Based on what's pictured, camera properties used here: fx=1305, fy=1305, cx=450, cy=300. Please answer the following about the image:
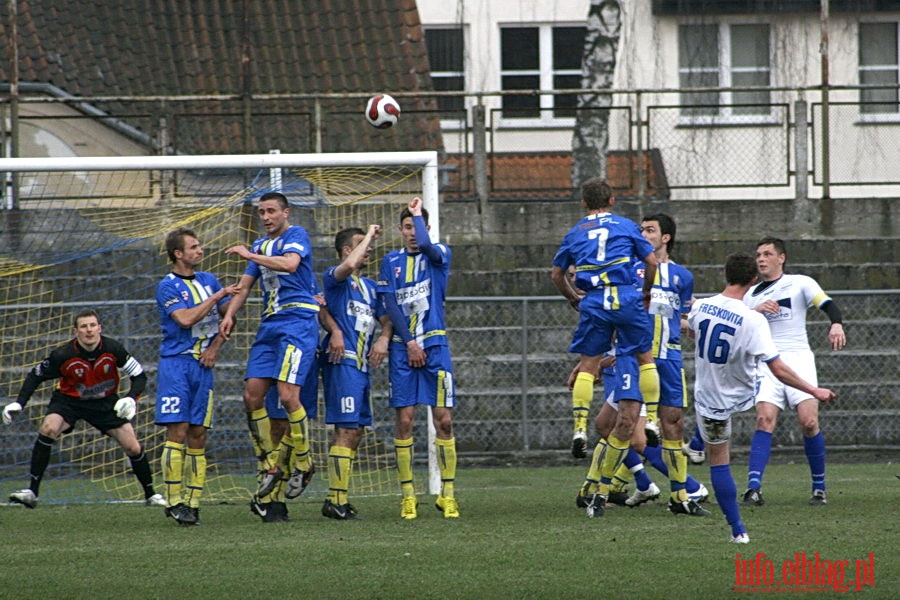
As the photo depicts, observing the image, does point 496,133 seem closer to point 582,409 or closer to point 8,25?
point 8,25

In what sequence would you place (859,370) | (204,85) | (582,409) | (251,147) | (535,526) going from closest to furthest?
(535,526) < (582,409) < (859,370) < (251,147) < (204,85)

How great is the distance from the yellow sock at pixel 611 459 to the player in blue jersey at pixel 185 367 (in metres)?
2.81

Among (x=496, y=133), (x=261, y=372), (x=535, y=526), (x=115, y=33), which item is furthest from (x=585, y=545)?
(x=115, y=33)

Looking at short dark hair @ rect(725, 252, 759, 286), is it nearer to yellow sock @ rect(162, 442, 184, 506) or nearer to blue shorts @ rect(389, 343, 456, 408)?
blue shorts @ rect(389, 343, 456, 408)

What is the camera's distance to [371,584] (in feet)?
21.2

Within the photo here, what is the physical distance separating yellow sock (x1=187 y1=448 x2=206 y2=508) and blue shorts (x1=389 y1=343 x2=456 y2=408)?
146 centimetres

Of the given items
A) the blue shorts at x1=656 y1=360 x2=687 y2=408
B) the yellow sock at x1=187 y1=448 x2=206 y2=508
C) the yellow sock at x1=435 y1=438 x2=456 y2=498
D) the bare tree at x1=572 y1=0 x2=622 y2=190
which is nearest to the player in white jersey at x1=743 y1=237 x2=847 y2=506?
the blue shorts at x1=656 y1=360 x2=687 y2=408

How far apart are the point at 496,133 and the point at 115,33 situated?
21.6 ft

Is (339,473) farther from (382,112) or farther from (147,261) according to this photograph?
(147,261)

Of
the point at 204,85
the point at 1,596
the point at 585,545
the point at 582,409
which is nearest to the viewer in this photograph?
the point at 1,596

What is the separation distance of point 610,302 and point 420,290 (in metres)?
1.37

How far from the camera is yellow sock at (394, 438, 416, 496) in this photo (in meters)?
9.30

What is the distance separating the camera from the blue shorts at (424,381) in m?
9.19

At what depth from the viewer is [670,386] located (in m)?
9.47
